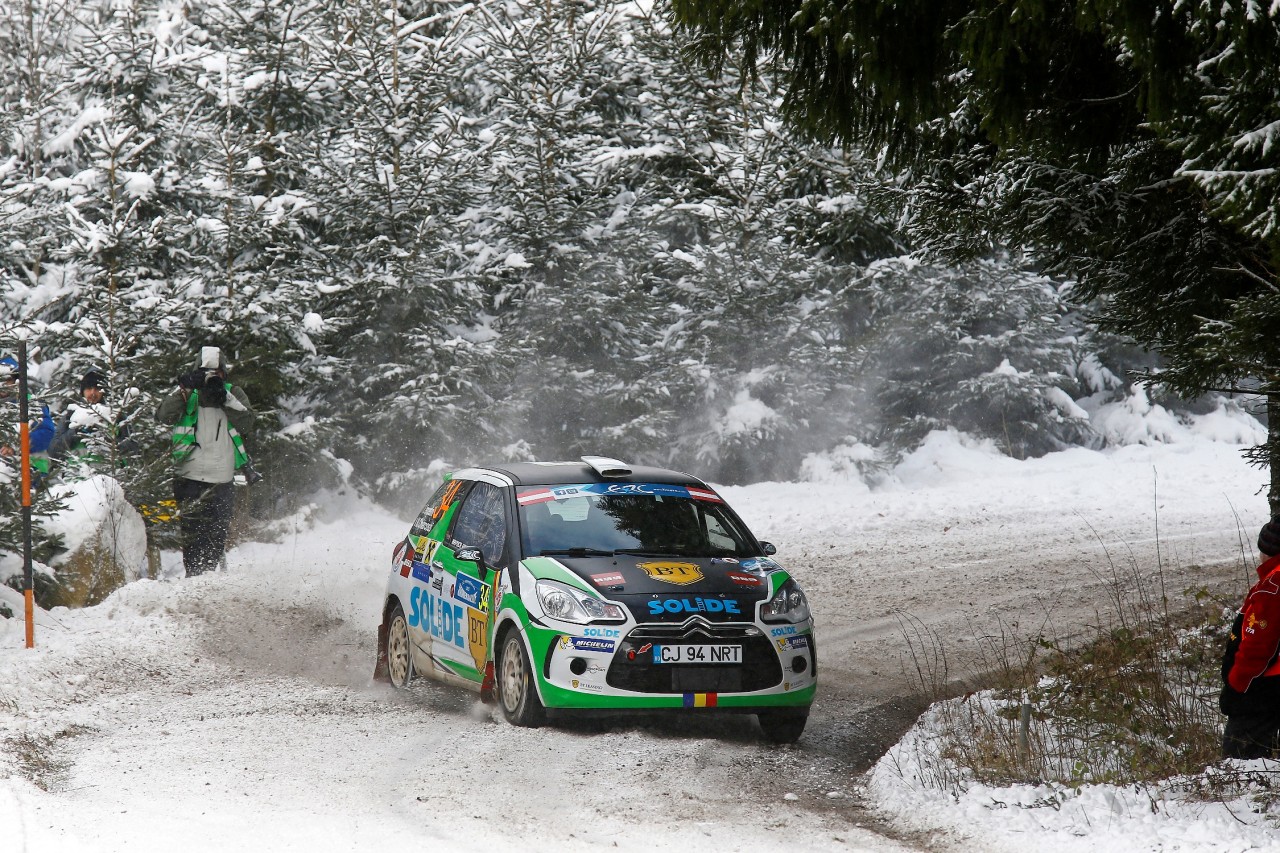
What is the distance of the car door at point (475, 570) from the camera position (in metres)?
7.55

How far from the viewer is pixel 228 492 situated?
500 inches

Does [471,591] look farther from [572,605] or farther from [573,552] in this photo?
[572,605]

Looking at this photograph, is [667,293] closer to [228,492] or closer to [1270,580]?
[228,492]

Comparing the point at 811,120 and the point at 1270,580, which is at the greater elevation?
the point at 811,120

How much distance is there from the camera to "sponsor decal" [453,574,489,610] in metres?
7.59

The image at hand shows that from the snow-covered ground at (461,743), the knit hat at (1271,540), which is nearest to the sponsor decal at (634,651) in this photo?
the snow-covered ground at (461,743)

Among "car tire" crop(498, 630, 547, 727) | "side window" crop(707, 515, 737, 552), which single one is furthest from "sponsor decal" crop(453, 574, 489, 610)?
"side window" crop(707, 515, 737, 552)

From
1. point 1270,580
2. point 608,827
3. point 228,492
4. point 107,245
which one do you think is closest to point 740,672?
point 608,827

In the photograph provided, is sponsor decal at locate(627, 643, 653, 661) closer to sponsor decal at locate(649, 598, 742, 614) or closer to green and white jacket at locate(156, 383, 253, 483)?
sponsor decal at locate(649, 598, 742, 614)

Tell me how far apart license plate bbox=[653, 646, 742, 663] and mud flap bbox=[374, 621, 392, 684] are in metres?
2.87

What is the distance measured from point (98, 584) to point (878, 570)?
24.9 ft

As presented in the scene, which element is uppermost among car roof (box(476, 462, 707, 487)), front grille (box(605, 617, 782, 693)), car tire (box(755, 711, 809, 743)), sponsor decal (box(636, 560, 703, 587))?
car roof (box(476, 462, 707, 487))

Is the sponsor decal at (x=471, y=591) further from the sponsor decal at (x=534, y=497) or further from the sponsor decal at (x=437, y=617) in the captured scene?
the sponsor decal at (x=534, y=497)

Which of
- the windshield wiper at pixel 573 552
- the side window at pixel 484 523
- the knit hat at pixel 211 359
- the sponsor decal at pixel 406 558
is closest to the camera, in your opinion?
the windshield wiper at pixel 573 552
